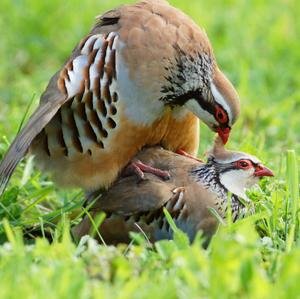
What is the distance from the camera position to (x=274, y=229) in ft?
14.3

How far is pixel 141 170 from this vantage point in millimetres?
4898

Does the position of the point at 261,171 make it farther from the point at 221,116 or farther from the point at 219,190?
the point at 221,116

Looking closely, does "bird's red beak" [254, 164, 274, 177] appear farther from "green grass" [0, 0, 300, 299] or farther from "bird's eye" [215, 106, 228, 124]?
"bird's eye" [215, 106, 228, 124]

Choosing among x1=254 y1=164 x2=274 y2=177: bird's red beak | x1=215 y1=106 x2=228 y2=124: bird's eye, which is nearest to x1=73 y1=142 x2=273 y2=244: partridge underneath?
x1=254 y1=164 x2=274 y2=177: bird's red beak

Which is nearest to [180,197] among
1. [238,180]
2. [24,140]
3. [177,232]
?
[238,180]

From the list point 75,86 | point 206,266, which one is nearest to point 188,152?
point 75,86

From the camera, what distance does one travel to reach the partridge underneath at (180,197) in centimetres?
465

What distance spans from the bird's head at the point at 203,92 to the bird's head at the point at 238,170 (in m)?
0.13

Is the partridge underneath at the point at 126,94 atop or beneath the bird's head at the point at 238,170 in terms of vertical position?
atop

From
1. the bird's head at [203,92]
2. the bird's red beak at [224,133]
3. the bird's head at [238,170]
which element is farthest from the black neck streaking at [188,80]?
the bird's head at [238,170]

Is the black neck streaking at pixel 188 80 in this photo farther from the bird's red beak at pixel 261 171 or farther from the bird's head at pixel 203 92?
the bird's red beak at pixel 261 171

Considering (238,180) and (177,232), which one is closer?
(177,232)

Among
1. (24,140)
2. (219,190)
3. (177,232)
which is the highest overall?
(24,140)

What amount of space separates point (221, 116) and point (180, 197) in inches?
19.3
